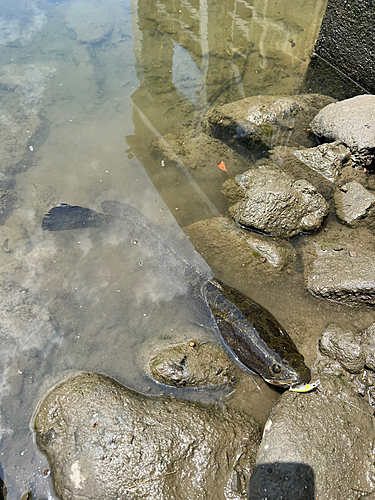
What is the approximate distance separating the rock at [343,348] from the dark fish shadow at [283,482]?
3.27 ft

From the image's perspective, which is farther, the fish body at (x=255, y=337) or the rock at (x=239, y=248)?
the rock at (x=239, y=248)

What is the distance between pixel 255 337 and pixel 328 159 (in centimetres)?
278

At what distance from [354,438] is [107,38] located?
7.88 metres

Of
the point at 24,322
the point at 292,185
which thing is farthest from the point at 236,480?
the point at 292,185

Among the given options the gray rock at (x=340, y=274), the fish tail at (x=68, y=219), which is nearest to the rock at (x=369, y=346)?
the gray rock at (x=340, y=274)

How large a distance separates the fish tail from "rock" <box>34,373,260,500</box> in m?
1.95

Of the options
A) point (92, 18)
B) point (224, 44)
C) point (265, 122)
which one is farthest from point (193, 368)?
point (92, 18)

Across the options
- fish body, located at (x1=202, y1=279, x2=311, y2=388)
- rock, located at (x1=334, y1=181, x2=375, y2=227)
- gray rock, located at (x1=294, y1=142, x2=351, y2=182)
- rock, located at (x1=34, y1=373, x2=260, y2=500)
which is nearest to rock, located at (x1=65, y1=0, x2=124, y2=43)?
gray rock, located at (x1=294, y1=142, x2=351, y2=182)

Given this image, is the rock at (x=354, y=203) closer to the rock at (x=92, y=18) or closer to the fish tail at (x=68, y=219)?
the fish tail at (x=68, y=219)

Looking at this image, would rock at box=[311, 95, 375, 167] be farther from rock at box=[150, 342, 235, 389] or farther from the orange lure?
rock at box=[150, 342, 235, 389]

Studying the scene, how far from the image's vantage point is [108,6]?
293 inches

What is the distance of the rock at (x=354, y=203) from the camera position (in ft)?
12.5

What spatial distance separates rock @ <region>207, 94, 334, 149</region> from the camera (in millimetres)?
4828

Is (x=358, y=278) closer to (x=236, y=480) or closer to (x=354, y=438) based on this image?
(x=354, y=438)
